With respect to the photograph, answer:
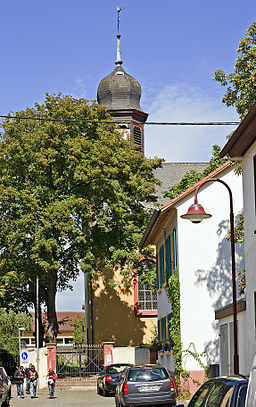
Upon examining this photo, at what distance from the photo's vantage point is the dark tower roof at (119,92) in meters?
52.5

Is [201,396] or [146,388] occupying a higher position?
[201,396]

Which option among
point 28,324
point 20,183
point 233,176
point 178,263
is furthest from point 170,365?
point 28,324

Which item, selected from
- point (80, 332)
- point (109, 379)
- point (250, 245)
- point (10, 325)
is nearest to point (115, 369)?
point (109, 379)

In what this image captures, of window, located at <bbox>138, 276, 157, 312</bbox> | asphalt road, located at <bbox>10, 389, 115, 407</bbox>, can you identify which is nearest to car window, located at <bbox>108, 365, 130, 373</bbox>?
asphalt road, located at <bbox>10, 389, 115, 407</bbox>

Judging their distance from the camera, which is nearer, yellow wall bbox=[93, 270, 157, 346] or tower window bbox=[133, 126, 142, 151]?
yellow wall bbox=[93, 270, 157, 346]

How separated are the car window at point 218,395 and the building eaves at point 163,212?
44.9 feet

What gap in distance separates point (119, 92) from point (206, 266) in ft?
95.5

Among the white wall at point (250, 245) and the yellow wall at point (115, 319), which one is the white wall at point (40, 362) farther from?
the white wall at point (250, 245)

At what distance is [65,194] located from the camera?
130ft

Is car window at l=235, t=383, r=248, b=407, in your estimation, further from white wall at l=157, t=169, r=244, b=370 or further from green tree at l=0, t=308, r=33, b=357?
green tree at l=0, t=308, r=33, b=357

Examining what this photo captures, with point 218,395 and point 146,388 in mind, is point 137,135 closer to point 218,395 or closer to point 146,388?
point 146,388

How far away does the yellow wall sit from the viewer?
4438 cm

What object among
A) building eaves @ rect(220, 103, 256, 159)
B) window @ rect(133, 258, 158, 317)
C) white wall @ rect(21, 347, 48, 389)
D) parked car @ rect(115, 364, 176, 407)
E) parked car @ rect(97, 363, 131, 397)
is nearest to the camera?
building eaves @ rect(220, 103, 256, 159)

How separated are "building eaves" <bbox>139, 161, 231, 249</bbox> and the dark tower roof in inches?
802
